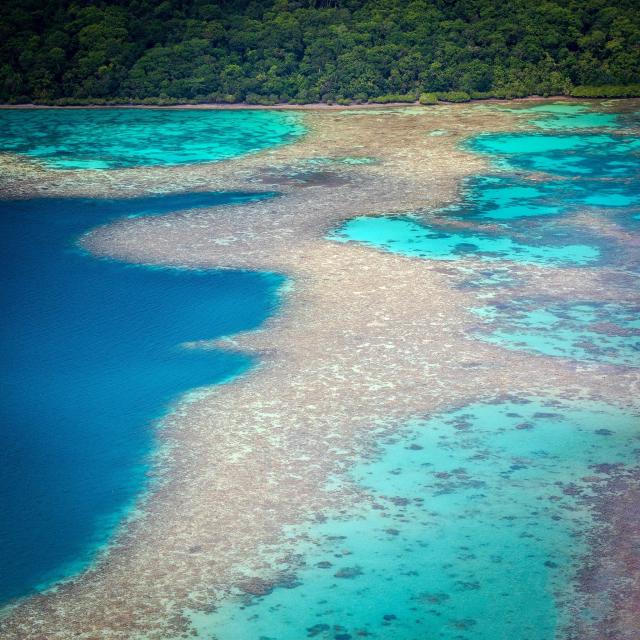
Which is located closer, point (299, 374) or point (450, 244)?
point (299, 374)

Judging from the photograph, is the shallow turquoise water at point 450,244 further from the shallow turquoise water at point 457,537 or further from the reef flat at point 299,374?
the shallow turquoise water at point 457,537

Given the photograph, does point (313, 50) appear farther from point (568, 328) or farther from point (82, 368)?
point (82, 368)

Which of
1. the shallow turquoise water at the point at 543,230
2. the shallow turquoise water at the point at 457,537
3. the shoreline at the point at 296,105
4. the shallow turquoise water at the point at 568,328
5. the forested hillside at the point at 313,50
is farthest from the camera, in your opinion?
the forested hillside at the point at 313,50

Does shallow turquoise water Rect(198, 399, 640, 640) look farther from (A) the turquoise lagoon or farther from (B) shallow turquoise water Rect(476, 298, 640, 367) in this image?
(A) the turquoise lagoon

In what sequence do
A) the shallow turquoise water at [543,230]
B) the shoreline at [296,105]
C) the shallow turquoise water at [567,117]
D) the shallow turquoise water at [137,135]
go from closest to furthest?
the shallow turquoise water at [543,230]
the shallow turquoise water at [137,135]
the shallow turquoise water at [567,117]
the shoreline at [296,105]

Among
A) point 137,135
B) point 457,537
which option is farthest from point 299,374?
point 137,135

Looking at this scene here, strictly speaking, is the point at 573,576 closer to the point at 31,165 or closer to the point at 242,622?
the point at 242,622

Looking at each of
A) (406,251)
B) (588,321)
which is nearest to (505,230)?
(406,251)

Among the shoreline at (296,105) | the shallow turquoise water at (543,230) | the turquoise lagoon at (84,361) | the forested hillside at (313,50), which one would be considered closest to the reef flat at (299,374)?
the shallow turquoise water at (543,230)
